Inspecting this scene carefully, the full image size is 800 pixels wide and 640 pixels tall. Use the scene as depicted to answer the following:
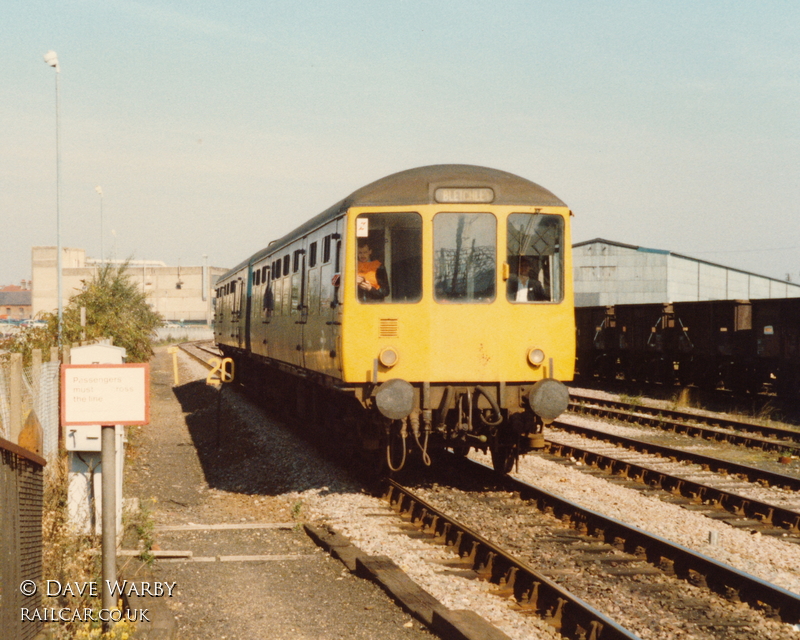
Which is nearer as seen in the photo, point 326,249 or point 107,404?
point 107,404

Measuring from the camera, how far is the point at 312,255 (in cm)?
1149

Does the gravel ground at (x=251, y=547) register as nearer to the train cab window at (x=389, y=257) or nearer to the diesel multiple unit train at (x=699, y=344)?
the train cab window at (x=389, y=257)

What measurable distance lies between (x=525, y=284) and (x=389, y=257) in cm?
143

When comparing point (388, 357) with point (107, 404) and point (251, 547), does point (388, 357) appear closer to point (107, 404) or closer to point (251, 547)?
point (251, 547)

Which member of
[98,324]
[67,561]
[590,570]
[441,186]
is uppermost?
[441,186]

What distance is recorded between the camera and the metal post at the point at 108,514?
5027 mm

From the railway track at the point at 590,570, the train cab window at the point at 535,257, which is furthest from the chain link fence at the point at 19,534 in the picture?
the train cab window at the point at 535,257

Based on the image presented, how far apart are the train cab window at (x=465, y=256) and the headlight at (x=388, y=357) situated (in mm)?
743

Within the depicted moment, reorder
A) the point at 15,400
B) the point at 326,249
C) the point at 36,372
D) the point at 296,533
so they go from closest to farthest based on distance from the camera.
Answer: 1. the point at 15,400
2. the point at 296,533
3. the point at 36,372
4. the point at 326,249

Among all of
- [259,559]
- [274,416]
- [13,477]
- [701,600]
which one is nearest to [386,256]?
[259,559]

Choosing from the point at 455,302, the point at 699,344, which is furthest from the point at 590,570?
the point at 699,344

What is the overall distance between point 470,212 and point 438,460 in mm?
4129

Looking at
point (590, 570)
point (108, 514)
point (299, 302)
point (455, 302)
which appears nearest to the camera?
point (108, 514)

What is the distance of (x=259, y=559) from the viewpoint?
7438 mm
